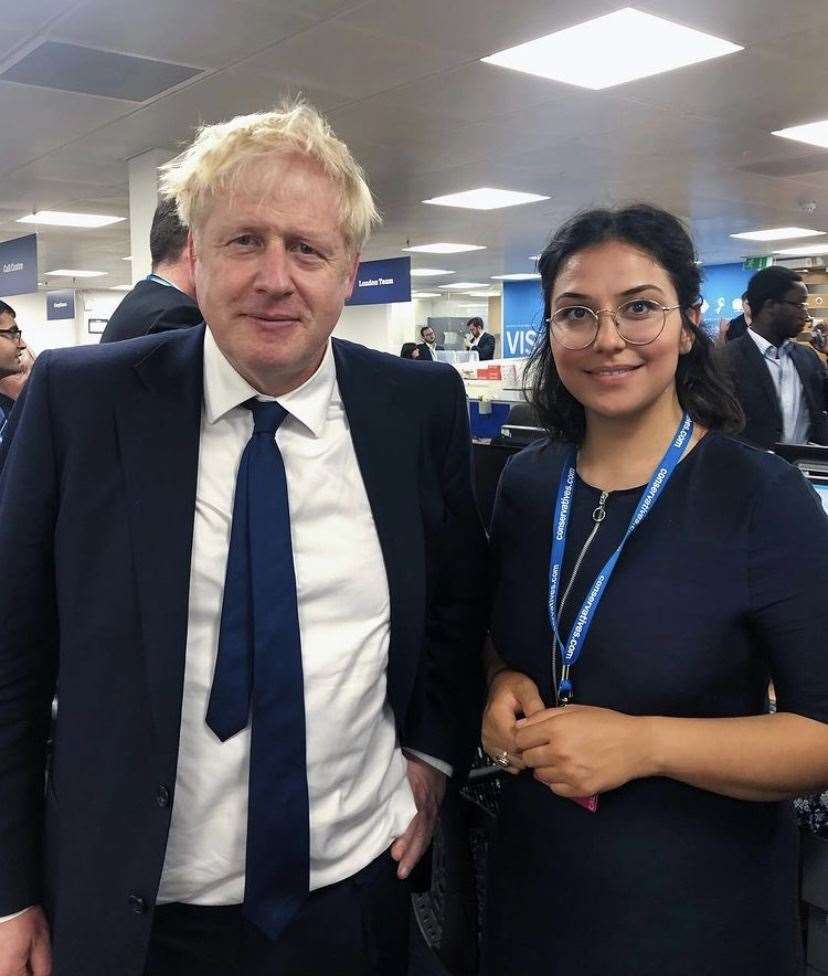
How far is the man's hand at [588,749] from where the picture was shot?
109cm

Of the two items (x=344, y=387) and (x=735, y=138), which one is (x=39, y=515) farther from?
(x=735, y=138)

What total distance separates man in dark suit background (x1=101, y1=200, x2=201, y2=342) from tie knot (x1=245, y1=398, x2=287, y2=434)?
52.5 inches

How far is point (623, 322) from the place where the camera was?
124 centimetres

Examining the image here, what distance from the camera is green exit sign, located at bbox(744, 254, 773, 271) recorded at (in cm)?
1466

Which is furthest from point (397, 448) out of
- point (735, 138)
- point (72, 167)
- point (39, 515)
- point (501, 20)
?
point (72, 167)

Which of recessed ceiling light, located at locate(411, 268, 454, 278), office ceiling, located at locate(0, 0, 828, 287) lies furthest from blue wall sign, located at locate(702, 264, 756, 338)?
office ceiling, located at locate(0, 0, 828, 287)

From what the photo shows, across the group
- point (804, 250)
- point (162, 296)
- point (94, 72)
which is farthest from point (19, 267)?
point (804, 250)

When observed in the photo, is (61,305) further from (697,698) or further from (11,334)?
(697,698)

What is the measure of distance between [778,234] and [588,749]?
12003mm

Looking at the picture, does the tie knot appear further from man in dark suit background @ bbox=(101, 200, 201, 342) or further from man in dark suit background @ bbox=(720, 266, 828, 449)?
man in dark suit background @ bbox=(720, 266, 828, 449)

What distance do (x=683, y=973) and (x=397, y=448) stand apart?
Result: 2.63 feet

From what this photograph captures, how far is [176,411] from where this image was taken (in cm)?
118

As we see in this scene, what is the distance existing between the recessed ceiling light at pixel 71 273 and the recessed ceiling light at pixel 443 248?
19.4 ft

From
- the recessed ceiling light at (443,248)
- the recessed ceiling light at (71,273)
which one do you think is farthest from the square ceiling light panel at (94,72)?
the recessed ceiling light at (71,273)
